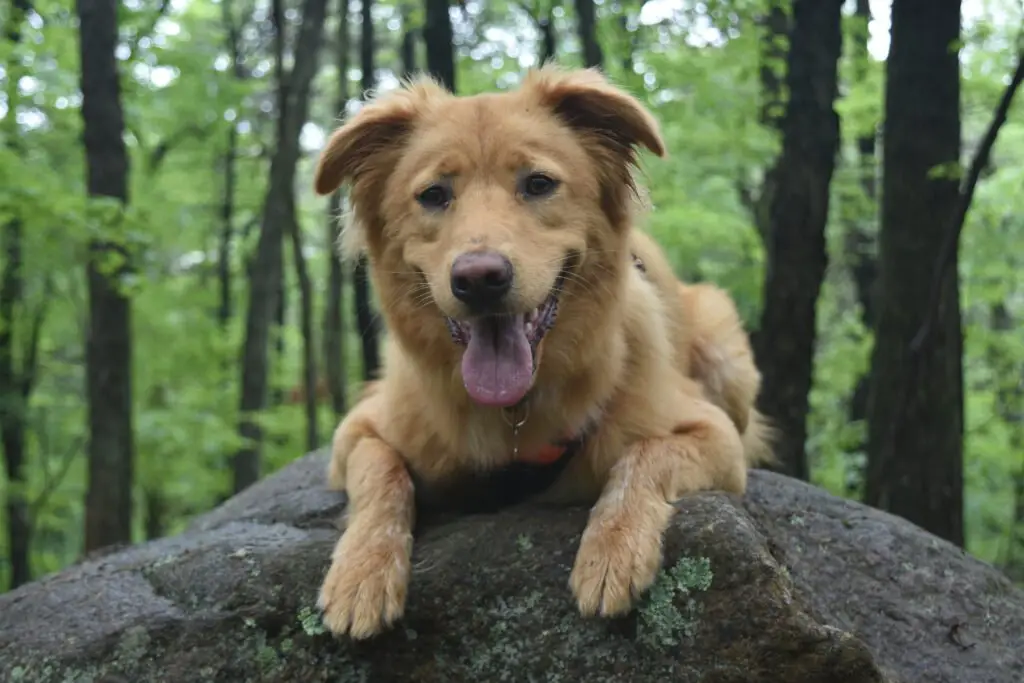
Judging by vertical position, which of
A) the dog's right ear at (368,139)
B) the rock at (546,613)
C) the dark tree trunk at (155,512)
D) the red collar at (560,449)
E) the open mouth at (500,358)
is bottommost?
the dark tree trunk at (155,512)

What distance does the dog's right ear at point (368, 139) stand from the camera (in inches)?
145

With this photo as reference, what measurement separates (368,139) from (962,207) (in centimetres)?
361

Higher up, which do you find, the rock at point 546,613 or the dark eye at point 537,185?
the dark eye at point 537,185

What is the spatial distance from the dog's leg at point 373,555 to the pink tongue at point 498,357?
584mm

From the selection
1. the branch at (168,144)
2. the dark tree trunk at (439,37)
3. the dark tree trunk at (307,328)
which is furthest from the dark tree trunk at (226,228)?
the dark tree trunk at (439,37)

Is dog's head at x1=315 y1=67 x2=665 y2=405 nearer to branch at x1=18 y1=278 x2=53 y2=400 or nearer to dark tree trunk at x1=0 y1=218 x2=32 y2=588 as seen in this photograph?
dark tree trunk at x1=0 y1=218 x2=32 y2=588

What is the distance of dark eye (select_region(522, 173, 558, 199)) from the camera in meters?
3.41

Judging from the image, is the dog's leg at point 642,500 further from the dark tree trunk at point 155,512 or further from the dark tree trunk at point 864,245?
the dark tree trunk at point 155,512

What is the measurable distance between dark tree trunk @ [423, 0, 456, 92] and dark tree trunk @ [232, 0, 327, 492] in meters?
3.20

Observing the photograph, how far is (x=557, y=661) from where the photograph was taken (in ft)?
9.01

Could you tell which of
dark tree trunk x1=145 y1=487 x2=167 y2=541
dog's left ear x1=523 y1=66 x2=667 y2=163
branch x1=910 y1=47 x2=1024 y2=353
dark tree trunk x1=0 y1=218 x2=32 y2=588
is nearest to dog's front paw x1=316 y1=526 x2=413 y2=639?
dog's left ear x1=523 y1=66 x2=667 y2=163

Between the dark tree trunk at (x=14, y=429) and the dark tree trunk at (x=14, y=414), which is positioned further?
the dark tree trunk at (x=14, y=429)

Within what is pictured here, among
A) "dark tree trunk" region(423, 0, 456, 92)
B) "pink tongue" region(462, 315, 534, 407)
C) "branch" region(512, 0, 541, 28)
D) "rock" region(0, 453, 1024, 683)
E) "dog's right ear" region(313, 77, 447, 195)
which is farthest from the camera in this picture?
"branch" region(512, 0, 541, 28)

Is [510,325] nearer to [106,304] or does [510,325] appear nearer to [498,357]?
[498,357]
